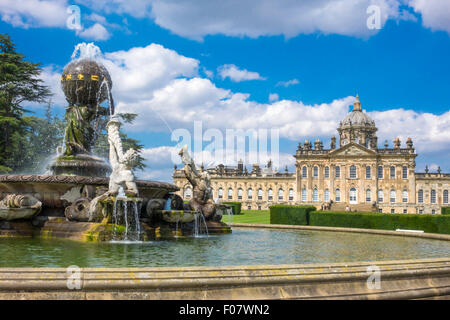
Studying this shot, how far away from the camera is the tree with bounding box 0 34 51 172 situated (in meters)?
29.0

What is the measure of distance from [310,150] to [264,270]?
224 ft

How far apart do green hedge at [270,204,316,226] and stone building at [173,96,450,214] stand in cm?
3965

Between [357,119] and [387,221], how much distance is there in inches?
2517

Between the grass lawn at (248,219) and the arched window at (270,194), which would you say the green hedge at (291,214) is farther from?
the arched window at (270,194)

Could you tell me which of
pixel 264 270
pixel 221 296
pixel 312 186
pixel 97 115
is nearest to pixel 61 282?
pixel 221 296

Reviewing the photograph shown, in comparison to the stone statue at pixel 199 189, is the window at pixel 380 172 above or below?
above

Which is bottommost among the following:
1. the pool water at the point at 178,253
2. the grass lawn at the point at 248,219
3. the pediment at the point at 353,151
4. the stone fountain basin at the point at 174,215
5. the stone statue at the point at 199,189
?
the grass lawn at the point at 248,219

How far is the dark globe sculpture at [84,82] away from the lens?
12.1 m

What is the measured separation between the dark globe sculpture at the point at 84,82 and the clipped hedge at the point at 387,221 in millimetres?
13552

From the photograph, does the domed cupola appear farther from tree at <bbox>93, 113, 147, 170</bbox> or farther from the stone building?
tree at <bbox>93, 113, 147, 170</bbox>

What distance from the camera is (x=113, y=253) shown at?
286 inches

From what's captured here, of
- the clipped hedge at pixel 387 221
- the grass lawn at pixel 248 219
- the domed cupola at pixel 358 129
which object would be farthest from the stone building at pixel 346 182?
the clipped hedge at pixel 387 221

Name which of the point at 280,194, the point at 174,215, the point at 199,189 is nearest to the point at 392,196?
the point at 280,194
